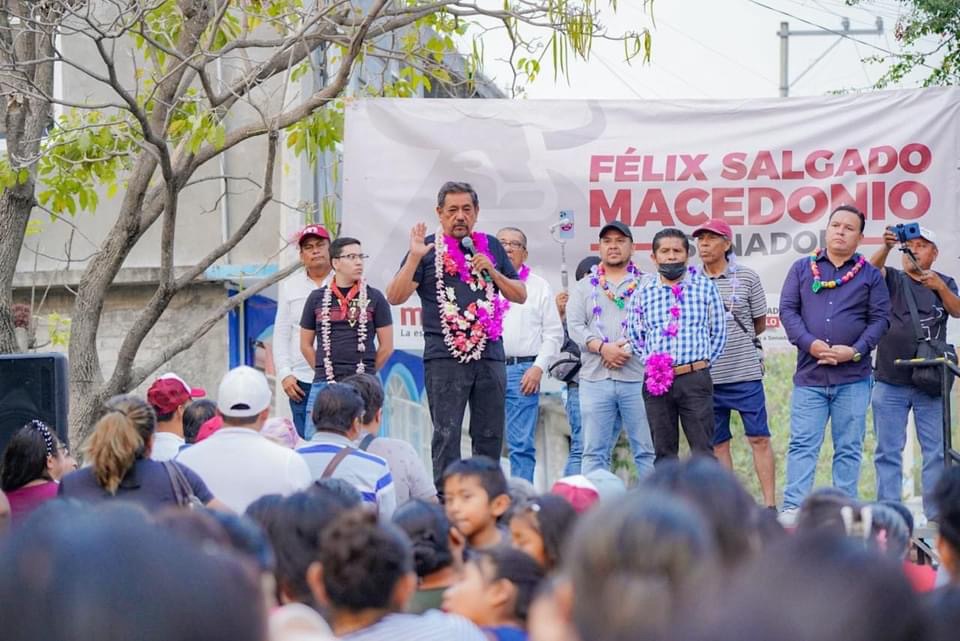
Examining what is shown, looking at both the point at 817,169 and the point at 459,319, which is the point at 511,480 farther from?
the point at 817,169

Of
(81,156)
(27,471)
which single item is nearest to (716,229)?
(81,156)

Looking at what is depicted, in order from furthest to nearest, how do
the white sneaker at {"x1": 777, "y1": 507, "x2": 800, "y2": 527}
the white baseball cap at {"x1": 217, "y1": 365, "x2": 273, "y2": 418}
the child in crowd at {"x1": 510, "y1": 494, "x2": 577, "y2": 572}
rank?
the white sneaker at {"x1": 777, "y1": 507, "x2": 800, "y2": 527}
the white baseball cap at {"x1": 217, "y1": 365, "x2": 273, "y2": 418}
the child in crowd at {"x1": 510, "y1": 494, "x2": 577, "y2": 572}

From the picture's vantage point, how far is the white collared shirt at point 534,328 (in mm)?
9352

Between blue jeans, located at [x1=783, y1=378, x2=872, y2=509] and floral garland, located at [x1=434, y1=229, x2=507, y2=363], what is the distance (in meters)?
2.04

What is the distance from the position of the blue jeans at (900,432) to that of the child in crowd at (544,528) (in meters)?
4.55

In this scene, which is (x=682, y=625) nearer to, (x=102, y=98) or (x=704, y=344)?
(x=704, y=344)

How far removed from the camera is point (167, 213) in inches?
333

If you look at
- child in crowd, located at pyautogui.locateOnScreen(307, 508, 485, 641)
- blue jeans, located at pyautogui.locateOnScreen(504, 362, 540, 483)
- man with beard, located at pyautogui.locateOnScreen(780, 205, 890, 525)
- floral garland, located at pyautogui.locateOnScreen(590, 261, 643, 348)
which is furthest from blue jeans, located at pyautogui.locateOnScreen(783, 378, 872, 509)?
child in crowd, located at pyautogui.locateOnScreen(307, 508, 485, 641)

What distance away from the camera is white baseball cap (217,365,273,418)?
20.4ft

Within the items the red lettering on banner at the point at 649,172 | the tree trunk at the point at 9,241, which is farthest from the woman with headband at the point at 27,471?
the red lettering on banner at the point at 649,172

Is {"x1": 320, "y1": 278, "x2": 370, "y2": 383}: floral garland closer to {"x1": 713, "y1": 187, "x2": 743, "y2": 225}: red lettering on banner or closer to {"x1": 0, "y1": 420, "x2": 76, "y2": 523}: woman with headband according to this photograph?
{"x1": 0, "y1": 420, "x2": 76, "y2": 523}: woman with headband

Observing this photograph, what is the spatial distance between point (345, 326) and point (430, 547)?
3953 mm

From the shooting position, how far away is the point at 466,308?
7.82 meters

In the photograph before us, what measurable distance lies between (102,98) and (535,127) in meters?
5.43
